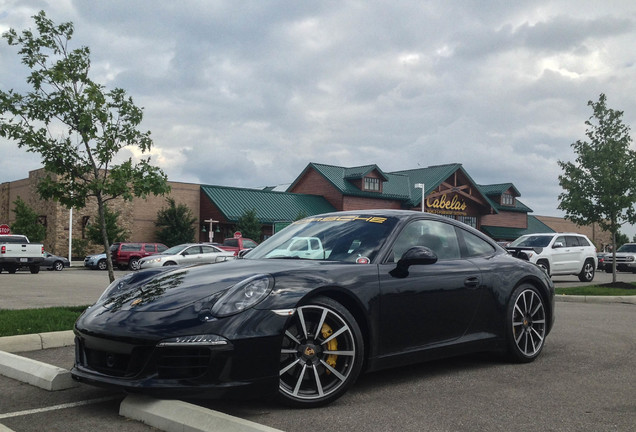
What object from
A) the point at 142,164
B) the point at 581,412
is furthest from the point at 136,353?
the point at 142,164

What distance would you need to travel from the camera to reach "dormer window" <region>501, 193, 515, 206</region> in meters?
63.8

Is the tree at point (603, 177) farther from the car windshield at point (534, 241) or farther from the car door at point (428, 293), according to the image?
the car door at point (428, 293)

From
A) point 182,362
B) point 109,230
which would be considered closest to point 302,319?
point 182,362

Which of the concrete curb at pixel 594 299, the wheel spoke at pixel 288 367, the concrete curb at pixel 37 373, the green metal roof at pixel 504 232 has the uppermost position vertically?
the green metal roof at pixel 504 232

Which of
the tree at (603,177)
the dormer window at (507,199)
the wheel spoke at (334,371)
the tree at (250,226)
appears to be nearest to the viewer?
the wheel spoke at (334,371)

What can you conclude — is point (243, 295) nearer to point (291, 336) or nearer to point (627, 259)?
point (291, 336)

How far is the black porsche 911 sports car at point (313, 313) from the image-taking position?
4.05 m

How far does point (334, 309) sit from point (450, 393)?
114 centimetres

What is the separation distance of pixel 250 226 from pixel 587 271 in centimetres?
2672

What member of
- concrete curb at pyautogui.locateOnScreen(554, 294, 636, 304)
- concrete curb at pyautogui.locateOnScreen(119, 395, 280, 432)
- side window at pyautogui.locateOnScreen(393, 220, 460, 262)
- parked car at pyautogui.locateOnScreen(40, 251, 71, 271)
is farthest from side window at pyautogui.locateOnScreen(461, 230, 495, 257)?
parked car at pyautogui.locateOnScreen(40, 251, 71, 271)

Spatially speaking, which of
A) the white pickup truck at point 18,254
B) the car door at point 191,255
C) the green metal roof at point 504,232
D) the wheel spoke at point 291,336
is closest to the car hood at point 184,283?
the wheel spoke at point 291,336

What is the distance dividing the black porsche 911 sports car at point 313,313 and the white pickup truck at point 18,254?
2595 centimetres

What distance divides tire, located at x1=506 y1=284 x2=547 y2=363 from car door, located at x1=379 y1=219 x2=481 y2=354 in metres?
0.56

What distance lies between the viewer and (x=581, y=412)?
430 cm
